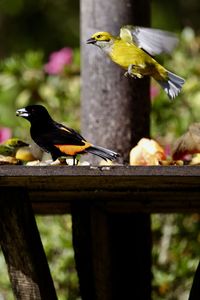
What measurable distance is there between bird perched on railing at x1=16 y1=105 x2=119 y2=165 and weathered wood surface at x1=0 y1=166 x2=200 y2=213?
0.08 meters

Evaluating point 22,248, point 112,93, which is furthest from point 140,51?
point 22,248

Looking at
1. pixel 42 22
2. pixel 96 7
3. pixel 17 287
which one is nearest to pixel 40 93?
pixel 96 7

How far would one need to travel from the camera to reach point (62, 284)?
14.7ft

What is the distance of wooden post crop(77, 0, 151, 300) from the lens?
11.2 feet

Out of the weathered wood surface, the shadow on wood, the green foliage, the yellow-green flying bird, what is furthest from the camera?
the green foliage

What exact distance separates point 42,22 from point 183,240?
16.0ft

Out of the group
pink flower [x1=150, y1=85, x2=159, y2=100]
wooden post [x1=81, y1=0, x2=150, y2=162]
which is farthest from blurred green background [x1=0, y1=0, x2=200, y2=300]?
wooden post [x1=81, y1=0, x2=150, y2=162]

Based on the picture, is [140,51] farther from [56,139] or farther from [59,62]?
[59,62]

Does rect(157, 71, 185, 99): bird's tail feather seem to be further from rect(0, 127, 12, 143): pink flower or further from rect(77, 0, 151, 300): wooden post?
rect(0, 127, 12, 143): pink flower

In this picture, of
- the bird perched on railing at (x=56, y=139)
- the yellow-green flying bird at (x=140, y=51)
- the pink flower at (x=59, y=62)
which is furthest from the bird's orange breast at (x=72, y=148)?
the pink flower at (x=59, y=62)

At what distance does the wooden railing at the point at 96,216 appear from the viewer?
255 cm

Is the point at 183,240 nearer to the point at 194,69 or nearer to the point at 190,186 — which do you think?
the point at 194,69

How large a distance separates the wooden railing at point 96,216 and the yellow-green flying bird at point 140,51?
12.9 inches

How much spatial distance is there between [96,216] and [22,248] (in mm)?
374
